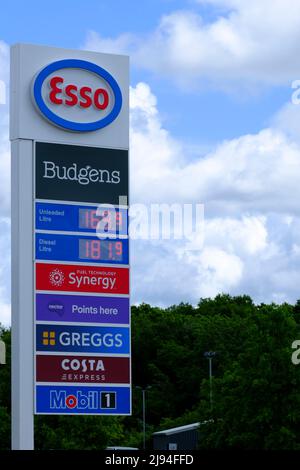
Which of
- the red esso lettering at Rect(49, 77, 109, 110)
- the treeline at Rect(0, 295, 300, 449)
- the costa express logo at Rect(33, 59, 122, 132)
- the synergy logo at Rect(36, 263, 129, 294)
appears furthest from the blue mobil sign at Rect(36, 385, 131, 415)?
the treeline at Rect(0, 295, 300, 449)

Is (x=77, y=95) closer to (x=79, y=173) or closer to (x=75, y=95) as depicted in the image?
(x=75, y=95)

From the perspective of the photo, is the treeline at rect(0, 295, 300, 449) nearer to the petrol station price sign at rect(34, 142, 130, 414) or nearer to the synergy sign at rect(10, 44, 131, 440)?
the petrol station price sign at rect(34, 142, 130, 414)

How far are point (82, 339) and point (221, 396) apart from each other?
127 feet

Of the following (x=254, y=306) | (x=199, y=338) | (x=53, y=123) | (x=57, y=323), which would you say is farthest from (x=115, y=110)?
(x=254, y=306)

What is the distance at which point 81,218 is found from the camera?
24.5m

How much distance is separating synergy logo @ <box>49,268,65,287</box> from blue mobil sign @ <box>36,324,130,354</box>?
882mm

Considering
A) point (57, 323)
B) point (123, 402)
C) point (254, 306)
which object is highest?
point (254, 306)

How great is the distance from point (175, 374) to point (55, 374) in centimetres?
8464

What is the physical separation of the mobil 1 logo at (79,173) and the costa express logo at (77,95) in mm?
561

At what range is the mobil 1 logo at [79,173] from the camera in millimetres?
24312

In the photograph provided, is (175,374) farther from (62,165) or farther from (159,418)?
(62,165)

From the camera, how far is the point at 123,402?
81.4 ft

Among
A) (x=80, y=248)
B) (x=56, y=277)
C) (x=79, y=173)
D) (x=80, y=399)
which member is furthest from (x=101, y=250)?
(x=80, y=399)

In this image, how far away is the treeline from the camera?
56.3 metres
